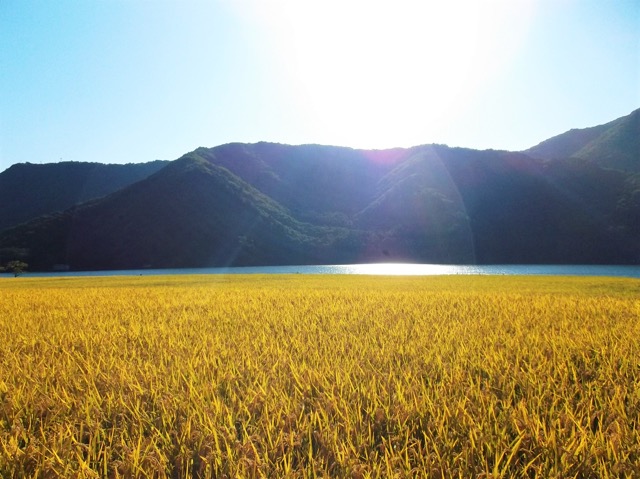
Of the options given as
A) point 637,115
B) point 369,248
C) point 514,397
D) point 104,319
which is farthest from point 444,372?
point 637,115

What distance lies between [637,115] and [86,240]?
732 feet

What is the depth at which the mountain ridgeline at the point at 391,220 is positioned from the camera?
440 feet

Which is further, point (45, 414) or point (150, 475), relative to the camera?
point (45, 414)

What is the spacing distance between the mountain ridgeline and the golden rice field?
137 m

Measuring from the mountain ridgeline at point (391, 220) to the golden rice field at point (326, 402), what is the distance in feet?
449

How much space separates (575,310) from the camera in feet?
20.8

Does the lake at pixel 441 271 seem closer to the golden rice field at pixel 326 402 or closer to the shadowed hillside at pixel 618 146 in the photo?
the golden rice field at pixel 326 402

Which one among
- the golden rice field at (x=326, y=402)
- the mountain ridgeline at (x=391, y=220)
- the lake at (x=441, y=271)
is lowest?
the lake at (x=441, y=271)

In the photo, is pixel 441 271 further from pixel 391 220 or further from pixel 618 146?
pixel 618 146

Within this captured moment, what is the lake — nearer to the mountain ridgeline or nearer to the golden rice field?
the mountain ridgeline

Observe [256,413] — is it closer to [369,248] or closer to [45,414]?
[45,414]

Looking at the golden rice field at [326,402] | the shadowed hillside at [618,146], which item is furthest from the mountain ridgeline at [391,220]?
the golden rice field at [326,402]

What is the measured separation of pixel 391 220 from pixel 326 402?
526 feet

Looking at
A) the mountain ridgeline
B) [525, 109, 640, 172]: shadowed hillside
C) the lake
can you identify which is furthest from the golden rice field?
[525, 109, 640, 172]: shadowed hillside
